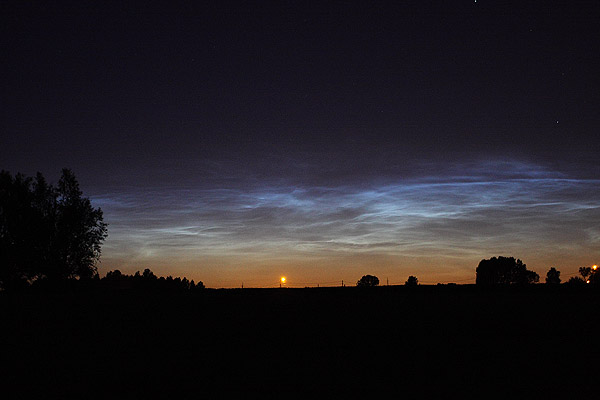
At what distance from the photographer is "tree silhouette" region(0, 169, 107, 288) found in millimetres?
40094

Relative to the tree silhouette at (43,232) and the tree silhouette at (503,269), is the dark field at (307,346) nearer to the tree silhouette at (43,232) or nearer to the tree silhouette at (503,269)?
the tree silhouette at (43,232)

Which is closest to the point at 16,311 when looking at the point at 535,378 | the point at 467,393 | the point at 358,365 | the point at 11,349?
the point at 11,349

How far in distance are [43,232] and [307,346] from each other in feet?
124

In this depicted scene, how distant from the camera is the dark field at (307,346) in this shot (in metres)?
8.98

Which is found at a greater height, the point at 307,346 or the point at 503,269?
the point at 503,269

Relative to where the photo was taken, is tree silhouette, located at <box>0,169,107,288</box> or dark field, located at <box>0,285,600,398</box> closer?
dark field, located at <box>0,285,600,398</box>

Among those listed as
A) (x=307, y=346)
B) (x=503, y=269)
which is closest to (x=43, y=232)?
(x=307, y=346)

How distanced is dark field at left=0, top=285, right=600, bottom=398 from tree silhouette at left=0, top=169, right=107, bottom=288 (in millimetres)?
25720

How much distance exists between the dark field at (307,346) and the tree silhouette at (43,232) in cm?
2572

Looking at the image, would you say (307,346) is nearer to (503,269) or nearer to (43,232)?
(43,232)

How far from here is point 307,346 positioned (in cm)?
1151

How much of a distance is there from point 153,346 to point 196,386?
317cm

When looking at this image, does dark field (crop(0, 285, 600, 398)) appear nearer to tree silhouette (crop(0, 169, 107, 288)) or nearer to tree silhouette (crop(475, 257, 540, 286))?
tree silhouette (crop(0, 169, 107, 288))

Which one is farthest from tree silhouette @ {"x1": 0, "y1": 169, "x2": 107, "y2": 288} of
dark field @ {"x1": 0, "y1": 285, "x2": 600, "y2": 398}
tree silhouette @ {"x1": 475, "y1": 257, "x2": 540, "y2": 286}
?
tree silhouette @ {"x1": 475, "y1": 257, "x2": 540, "y2": 286}
